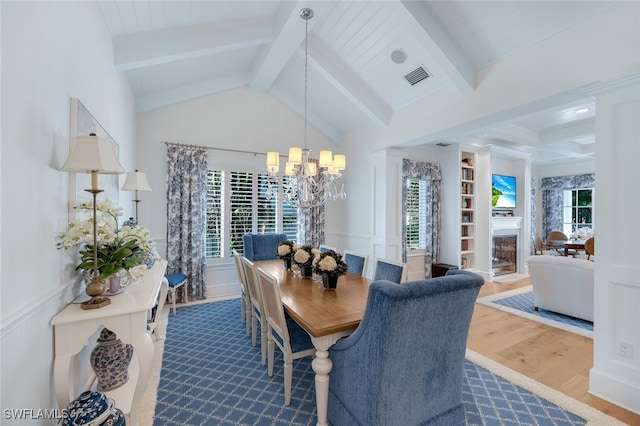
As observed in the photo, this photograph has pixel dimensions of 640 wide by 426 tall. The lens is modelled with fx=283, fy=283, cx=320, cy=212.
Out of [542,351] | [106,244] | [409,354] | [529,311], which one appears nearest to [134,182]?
[106,244]

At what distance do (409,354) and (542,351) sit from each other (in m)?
2.54

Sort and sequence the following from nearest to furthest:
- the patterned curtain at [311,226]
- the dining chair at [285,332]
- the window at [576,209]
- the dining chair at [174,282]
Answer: the dining chair at [285,332] < the dining chair at [174,282] < the patterned curtain at [311,226] < the window at [576,209]

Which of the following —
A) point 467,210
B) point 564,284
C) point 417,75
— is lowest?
point 564,284

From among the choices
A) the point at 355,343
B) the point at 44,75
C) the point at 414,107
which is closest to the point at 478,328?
the point at 355,343

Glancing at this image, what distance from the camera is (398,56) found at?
11.6ft

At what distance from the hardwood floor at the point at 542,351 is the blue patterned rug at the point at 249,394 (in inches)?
13.4

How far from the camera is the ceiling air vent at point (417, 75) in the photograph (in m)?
3.55

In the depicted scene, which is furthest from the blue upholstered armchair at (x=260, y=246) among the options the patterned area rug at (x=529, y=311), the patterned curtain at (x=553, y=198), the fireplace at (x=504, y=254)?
the patterned curtain at (x=553, y=198)

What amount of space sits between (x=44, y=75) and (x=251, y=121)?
12.1ft

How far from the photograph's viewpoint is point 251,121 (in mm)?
5035

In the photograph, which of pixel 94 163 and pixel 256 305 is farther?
pixel 256 305

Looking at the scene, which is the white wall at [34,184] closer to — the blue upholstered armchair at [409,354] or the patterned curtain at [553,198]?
the blue upholstered armchair at [409,354]

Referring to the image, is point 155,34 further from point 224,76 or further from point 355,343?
point 355,343

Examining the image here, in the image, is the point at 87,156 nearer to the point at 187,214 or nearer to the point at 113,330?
the point at 113,330
